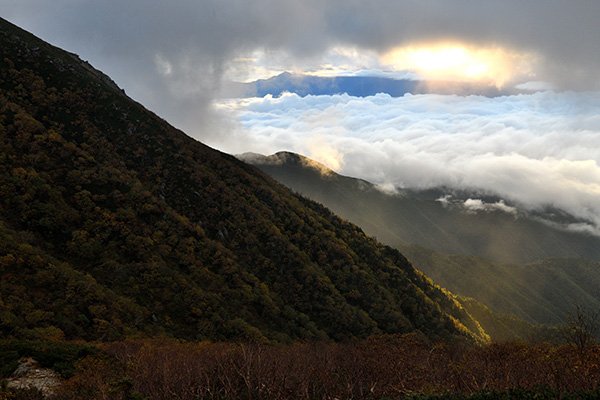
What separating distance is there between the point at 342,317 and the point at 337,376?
84.6m

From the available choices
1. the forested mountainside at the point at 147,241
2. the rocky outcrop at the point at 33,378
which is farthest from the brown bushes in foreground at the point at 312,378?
the forested mountainside at the point at 147,241

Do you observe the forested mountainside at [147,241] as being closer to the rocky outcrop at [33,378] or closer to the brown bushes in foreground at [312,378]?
the rocky outcrop at [33,378]

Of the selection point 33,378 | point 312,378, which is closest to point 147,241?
point 33,378

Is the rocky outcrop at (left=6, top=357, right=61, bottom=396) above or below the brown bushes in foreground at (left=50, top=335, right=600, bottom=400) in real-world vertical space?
below

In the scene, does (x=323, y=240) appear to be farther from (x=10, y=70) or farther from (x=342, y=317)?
(x=10, y=70)

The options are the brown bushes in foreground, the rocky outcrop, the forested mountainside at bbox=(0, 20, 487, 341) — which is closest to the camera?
the brown bushes in foreground

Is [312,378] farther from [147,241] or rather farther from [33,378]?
[147,241]

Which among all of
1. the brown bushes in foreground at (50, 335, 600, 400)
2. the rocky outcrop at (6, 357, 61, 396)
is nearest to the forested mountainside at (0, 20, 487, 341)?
the rocky outcrop at (6, 357, 61, 396)

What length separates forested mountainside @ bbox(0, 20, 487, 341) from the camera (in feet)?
209

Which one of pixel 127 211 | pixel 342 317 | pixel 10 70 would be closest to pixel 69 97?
pixel 10 70

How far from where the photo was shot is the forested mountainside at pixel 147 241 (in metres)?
63.8

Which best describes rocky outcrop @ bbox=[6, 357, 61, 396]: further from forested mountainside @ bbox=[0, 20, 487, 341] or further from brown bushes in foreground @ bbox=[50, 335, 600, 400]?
forested mountainside @ bbox=[0, 20, 487, 341]

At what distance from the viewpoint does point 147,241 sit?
88688 mm

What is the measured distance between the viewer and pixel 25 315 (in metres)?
51.4
